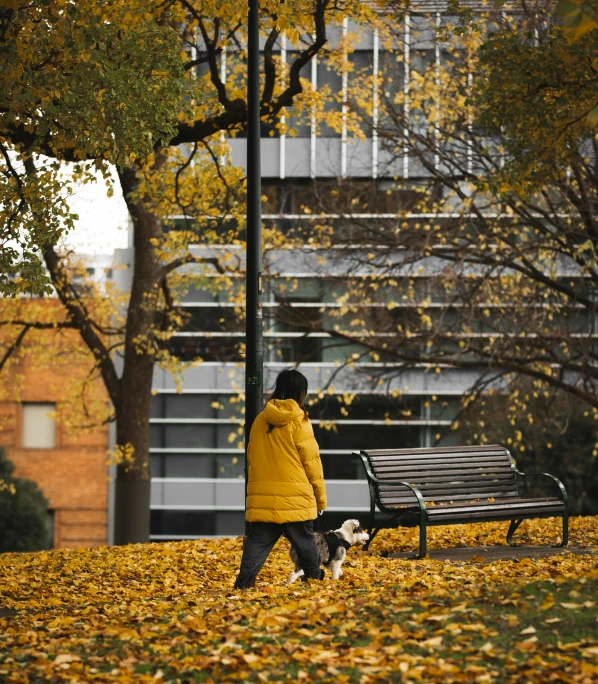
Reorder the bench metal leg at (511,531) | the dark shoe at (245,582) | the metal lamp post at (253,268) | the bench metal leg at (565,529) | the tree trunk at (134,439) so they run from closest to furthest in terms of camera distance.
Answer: the dark shoe at (245,582) → the metal lamp post at (253,268) → the bench metal leg at (565,529) → the bench metal leg at (511,531) → the tree trunk at (134,439)

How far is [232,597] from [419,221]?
1305 centimetres

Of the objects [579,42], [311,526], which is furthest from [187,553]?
[579,42]

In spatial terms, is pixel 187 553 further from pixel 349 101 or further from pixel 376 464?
pixel 349 101

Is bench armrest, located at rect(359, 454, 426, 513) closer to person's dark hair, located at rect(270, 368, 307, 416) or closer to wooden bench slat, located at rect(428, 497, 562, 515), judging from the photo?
wooden bench slat, located at rect(428, 497, 562, 515)

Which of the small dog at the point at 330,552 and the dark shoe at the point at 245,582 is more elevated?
the small dog at the point at 330,552

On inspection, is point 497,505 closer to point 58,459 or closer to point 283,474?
point 283,474

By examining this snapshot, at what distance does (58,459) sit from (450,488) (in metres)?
28.6

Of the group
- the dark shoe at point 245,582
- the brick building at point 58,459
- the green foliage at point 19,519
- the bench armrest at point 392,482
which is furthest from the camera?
the brick building at point 58,459

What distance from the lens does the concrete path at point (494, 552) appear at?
991cm

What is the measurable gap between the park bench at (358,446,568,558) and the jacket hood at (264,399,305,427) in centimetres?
255

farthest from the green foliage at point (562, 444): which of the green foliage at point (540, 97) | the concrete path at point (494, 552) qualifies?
the concrete path at point (494, 552)

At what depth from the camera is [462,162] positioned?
17.5 meters

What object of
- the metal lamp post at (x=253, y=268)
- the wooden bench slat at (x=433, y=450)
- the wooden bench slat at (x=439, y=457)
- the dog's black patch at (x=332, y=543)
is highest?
the metal lamp post at (x=253, y=268)

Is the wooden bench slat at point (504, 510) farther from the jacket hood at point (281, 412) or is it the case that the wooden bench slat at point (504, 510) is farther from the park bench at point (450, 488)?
the jacket hood at point (281, 412)
